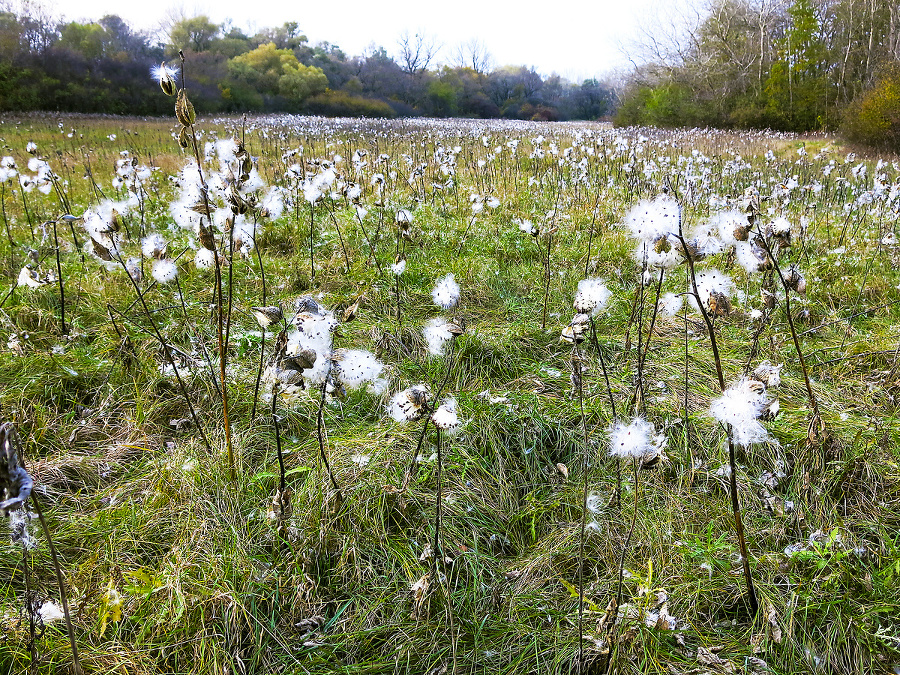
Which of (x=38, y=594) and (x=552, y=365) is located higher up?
(x=552, y=365)

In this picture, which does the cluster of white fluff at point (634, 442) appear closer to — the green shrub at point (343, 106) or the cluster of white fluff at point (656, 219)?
the cluster of white fluff at point (656, 219)

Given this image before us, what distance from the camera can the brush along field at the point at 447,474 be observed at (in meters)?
1.82

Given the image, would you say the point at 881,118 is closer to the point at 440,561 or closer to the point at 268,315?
the point at 440,561

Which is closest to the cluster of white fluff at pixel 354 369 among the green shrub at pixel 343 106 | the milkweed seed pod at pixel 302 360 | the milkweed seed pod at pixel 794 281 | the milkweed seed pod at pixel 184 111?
the milkweed seed pod at pixel 302 360

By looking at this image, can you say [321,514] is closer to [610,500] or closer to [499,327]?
[610,500]

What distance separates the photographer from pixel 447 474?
2523 mm

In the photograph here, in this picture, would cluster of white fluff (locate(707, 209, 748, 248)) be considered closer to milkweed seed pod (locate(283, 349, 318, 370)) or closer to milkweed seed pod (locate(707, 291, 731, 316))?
milkweed seed pod (locate(707, 291, 731, 316))

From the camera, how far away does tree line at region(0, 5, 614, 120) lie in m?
24.8

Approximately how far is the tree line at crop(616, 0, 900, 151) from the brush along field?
1525 cm

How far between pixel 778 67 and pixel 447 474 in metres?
26.4

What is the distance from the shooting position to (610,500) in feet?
7.89

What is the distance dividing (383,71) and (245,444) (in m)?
54.2

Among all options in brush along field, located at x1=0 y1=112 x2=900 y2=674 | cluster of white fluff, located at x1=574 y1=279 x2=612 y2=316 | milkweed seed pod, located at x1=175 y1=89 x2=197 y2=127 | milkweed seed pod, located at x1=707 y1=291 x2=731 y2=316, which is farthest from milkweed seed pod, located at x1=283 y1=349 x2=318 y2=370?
milkweed seed pod, located at x1=707 y1=291 x2=731 y2=316

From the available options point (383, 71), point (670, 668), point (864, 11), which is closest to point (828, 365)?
point (670, 668)
